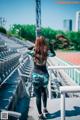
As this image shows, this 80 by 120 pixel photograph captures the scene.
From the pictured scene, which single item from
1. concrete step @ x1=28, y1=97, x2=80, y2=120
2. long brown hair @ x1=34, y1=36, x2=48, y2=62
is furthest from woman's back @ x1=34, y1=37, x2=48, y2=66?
concrete step @ x1=28, y1=97, x2=80, y2=120

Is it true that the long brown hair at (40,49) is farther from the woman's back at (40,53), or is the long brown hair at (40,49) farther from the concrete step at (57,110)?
the concrete step at (57,110)

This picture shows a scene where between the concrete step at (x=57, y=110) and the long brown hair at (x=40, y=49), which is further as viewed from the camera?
the concrete step at (x=57, y=110)

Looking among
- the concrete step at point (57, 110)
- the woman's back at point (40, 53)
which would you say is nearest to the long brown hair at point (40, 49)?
the woman's back at point (40, 53)

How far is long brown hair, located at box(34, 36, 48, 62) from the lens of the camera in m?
4.57

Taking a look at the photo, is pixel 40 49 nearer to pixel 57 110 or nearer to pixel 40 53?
pixel 40 53

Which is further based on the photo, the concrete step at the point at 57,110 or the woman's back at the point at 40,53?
the concrete step at the point at 57,110

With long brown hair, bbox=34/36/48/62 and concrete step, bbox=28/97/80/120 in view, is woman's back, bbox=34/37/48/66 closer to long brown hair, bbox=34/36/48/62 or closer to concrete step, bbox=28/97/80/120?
long brown hair, bbox=34/36/48/62

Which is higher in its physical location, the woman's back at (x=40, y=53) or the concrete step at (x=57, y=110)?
the woman's back at (x=40, y=53)

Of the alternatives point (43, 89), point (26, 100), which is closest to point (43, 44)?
point (43, 89)

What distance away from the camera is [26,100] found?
691 cm

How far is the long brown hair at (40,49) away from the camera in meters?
4.57

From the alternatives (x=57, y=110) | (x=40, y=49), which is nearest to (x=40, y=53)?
(x=40, y=49)

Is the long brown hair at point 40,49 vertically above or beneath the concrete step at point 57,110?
above

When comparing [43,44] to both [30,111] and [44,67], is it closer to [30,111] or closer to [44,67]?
[44,67]
